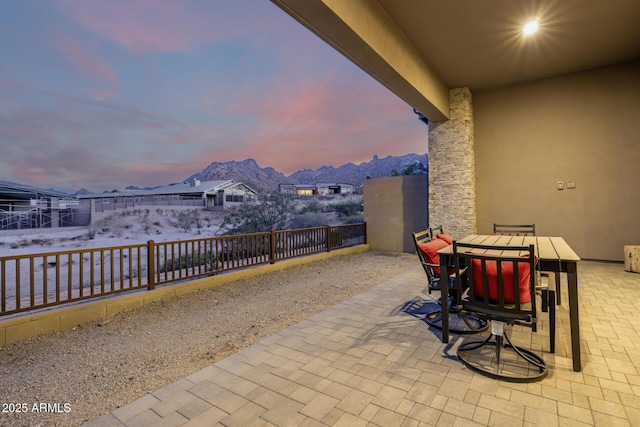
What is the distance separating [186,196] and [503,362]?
9791 millimetres

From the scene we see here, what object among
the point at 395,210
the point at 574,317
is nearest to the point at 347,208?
the point at 395,210

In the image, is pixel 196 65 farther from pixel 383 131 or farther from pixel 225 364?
pixel 225 364

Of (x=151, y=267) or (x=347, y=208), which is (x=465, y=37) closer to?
(x=151, y=267)

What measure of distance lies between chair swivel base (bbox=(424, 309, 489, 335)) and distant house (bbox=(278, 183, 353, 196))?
29.0 feet

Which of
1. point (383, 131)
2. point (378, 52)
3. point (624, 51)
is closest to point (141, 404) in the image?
point (378, 52)

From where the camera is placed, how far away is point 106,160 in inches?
349

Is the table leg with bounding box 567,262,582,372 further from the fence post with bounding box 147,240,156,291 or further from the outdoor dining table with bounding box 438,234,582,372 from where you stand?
the fence post with bounding box 147,240,156,291

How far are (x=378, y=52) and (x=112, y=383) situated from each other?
4435 mm

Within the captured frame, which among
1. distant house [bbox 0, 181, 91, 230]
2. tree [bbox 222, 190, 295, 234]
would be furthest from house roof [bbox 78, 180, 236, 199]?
distant house [bbox 0, 181, 91, 230]

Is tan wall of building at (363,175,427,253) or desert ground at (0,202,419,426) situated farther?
tan wall of building at (363,175,427,253)

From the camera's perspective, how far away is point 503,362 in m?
2.16

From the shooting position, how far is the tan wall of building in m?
7.59

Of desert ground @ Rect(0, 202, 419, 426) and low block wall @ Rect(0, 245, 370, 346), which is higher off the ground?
low block wall @ Rect(0, 245, 370, 346)

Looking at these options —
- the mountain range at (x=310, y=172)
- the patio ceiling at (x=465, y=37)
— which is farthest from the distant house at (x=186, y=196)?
the patio ceiling at (x=465, y=37)
